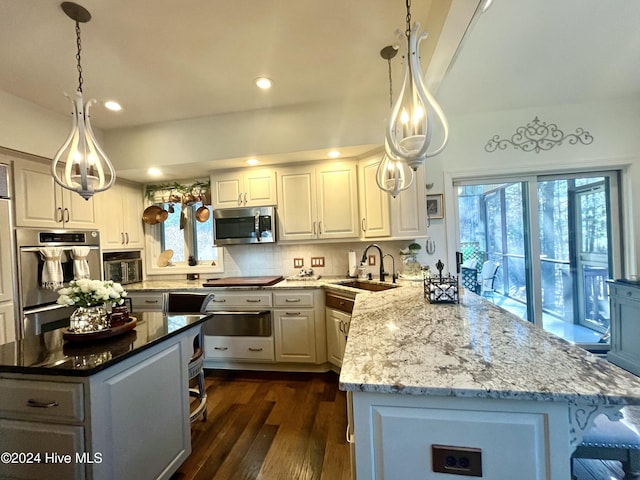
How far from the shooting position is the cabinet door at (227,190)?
3320 mm

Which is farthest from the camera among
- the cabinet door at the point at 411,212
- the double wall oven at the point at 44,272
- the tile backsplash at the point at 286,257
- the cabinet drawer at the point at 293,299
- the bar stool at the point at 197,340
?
the tile backsplash at the point at 286,257

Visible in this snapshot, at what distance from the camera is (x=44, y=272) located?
2473 mm

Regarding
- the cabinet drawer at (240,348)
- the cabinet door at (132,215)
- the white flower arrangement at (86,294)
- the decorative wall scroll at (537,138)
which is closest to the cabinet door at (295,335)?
the cabinet drawer at (240,348)

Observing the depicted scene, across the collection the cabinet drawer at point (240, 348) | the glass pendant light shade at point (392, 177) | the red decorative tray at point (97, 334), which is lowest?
the cabinet drawer at point (240, 348)

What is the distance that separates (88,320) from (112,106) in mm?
2300

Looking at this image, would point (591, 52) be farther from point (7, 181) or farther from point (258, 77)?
point (7, 181)

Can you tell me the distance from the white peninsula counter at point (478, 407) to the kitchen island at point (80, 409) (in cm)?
105

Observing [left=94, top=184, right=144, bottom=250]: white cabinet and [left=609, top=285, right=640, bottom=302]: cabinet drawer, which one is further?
[left=94, top=184, right=144, bottom=250]: white cabinet

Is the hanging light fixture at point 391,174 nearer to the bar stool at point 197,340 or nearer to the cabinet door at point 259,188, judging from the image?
the cabinet door at point 259,188

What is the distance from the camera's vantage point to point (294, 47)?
2.00 m

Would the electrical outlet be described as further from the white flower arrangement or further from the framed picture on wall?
the framed picture on wall

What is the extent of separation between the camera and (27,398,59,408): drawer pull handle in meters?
1.14

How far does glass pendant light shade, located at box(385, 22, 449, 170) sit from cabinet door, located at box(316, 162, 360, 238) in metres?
1.81

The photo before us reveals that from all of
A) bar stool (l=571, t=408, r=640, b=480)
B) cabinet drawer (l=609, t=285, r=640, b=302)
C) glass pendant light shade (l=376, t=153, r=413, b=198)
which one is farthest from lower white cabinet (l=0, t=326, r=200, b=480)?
cabinet drawer (l=609, t=285, r=640, b=302)
